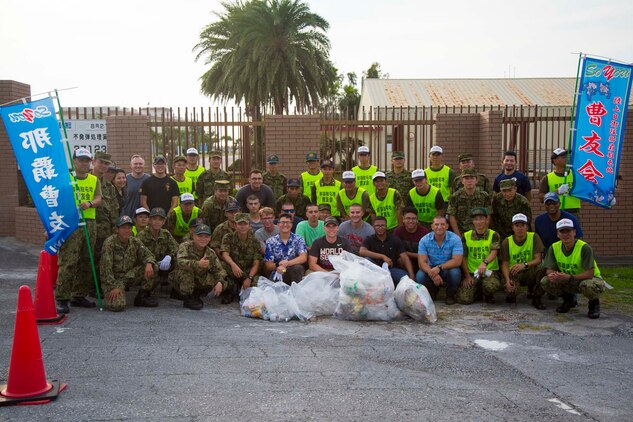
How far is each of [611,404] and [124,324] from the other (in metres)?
5.08

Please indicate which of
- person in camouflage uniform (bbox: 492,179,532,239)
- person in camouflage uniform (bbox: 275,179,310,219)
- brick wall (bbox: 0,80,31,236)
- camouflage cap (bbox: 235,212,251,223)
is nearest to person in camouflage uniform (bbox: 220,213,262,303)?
camouflage cap (bbox: 235,212,251,223)

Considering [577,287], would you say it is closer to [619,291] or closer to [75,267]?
[619,291]

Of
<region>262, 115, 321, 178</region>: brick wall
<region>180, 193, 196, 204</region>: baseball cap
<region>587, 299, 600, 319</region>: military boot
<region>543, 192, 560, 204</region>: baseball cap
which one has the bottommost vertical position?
<region>587, 299, 600, 319</region>: military boot

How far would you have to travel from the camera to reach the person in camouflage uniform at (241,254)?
895cm

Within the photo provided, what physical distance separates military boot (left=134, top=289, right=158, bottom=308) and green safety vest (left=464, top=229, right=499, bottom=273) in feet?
14.0

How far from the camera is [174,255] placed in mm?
9070

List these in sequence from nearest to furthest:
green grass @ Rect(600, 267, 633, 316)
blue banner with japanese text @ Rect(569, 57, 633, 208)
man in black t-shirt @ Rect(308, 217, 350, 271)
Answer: green grass @ Rect(600, 267, 633, 316) → man in black t-shirt @ Rect(308, 217, 350, 271) → blue banner with japanese text @ Rect(569, 57, 633, 208)

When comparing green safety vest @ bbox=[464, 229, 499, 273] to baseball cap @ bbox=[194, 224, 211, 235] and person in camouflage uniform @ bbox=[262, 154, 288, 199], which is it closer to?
person in camouflage uniform @ bbox=[262, 154, 288, 199]

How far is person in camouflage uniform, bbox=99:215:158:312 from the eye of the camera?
329 inches

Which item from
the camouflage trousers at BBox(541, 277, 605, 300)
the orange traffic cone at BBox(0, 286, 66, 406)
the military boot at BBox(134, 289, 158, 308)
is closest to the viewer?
the orange traffic cone at BBox(0, 286, 66, 406)

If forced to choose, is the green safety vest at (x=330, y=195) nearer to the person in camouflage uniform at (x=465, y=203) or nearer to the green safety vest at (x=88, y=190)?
the person in camouflage uniform at (x=465, y=203)

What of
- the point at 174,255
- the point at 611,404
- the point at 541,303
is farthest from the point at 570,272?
the point at 174,255

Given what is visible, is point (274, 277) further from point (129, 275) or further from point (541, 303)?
point (541, 303)

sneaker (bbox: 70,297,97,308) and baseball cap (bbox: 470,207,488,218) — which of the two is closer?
sneaker (bbox: 70,297,97,308)
